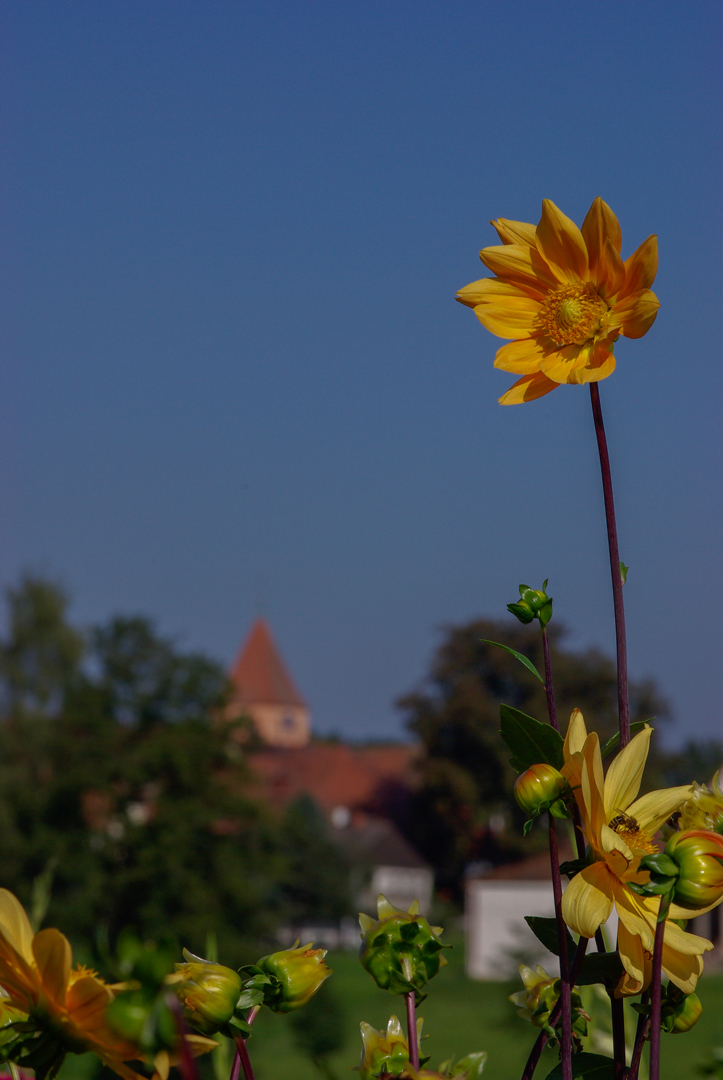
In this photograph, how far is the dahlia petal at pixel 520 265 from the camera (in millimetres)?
710

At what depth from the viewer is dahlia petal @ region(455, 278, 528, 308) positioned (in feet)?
2.37

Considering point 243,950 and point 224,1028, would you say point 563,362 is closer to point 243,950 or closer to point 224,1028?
point 224,1028

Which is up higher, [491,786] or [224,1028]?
[224,1028]

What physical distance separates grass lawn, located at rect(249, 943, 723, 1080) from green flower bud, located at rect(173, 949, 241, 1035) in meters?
16.9

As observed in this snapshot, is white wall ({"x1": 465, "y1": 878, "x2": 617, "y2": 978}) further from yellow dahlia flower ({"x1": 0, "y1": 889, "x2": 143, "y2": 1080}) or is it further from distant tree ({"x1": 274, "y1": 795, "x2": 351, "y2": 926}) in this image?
yellow dahlia flower ({"x1": 0, "y1": 889, "x2": 143, "y2": 1080})

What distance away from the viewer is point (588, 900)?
0.51 m

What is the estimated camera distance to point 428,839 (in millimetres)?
34031

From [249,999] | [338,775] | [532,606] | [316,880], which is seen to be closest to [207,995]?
[249,999]

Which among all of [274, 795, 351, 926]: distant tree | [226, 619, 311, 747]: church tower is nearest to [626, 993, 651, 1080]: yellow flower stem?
[274, 795, 351, 926]: distant tree

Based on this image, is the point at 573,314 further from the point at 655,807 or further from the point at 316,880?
the point at 316,880

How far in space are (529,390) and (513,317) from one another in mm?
55

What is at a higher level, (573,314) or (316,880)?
(573,314)

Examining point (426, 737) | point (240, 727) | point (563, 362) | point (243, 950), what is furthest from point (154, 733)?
point (563, 362)

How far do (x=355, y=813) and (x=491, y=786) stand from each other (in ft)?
37.4
